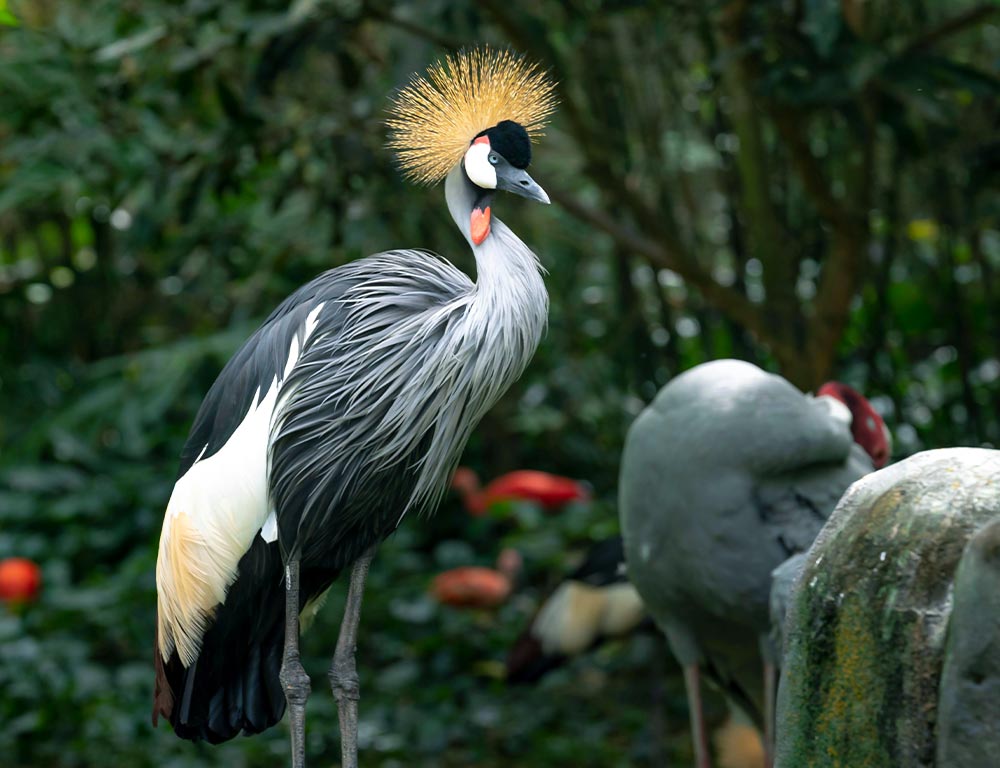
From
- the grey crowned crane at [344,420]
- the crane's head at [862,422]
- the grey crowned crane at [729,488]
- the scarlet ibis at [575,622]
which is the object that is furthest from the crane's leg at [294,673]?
the scarlet ibis at [575,622]

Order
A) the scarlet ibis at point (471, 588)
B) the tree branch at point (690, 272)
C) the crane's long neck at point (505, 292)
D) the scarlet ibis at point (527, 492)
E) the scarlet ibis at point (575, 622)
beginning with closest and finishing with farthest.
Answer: the crane's long neck at point (505, 292)
the tree branch at point (690, 272)
the scarlet ibis at point (575, 622)
the scarlet ibis at point (471, 588)
the scarlet ibis at point (527, 492)

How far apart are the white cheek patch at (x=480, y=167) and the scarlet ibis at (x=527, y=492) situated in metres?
2.70

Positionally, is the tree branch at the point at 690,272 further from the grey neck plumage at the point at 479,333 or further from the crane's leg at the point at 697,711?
the grey neck plumage at the point at 479,333

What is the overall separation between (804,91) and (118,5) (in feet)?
5.96

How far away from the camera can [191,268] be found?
17.0 ft

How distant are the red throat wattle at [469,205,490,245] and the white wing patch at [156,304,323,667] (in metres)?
0.28

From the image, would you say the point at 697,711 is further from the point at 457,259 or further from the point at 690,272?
the point at 457,259

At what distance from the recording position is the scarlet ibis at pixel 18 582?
4.42 metres

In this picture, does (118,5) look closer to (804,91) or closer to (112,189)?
(112,189)

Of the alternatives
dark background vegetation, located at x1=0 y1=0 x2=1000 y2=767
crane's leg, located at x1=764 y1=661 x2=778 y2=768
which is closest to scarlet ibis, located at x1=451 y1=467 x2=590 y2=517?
dark background vegetation, located at x1=0 y1=0 x2=1000 y2=767

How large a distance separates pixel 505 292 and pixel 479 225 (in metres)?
0.12

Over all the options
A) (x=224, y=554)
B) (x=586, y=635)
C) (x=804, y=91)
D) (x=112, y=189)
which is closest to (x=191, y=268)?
(x=112, y=189)

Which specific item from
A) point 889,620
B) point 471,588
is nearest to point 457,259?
point 471,588

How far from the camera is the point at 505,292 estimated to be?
2037 mm
